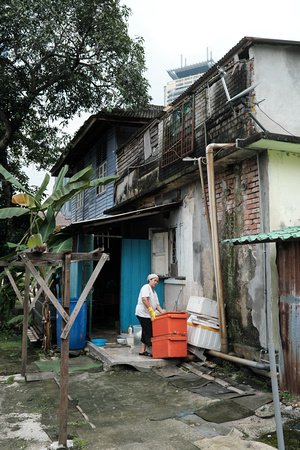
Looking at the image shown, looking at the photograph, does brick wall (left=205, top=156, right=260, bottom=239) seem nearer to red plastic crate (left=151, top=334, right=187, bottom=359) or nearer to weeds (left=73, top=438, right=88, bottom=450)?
red plastic crate (left=151, top=334, right=187, bottom=359)

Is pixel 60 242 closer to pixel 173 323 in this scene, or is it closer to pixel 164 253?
pixel 164 253

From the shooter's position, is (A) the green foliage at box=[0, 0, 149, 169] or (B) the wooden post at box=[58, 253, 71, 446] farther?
(A) the green foliage at box=[0, 0, 149, 169]

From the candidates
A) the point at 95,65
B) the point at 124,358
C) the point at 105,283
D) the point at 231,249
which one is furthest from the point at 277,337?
the point at 95,65

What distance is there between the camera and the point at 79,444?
4.24 metres

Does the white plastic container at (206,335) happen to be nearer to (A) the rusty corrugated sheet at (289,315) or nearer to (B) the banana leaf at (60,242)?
(A) the rusty corrugated sheet at (289,315)

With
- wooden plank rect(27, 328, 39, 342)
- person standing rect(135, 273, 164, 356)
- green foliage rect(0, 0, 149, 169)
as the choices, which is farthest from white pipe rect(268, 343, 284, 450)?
green foliage rect(0, 0, 149, 169)

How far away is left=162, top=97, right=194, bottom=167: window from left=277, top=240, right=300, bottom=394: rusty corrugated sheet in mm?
3812

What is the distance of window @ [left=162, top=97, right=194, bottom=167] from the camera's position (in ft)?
29.8

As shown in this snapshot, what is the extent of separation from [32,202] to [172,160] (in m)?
3.61

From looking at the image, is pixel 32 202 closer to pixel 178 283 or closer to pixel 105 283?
pixel 178 283

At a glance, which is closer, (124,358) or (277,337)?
(277,337)

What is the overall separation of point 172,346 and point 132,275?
3.20m

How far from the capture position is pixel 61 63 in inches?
552

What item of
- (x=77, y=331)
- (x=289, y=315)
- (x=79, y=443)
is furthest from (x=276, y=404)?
(x=77, y=331)
